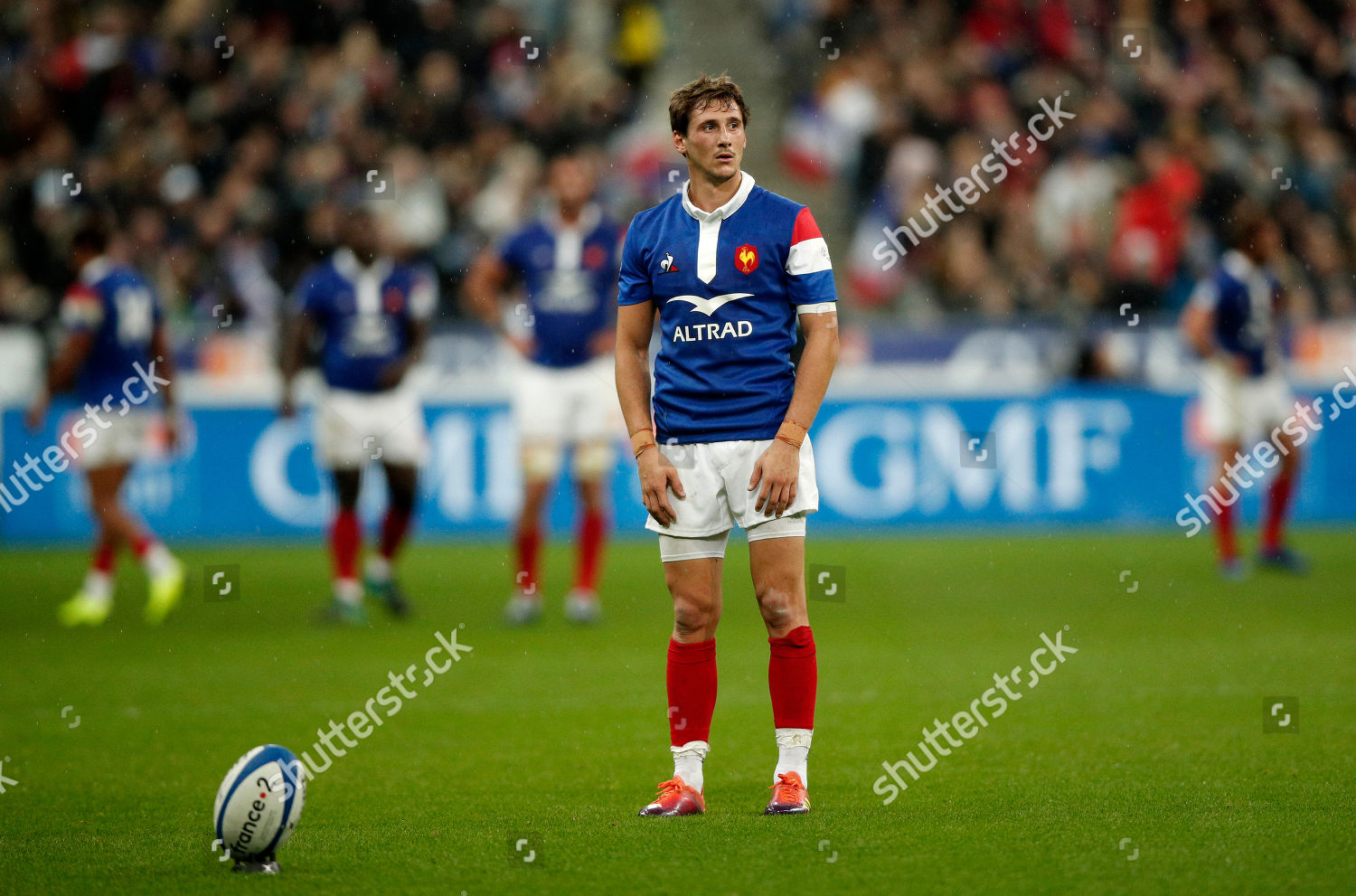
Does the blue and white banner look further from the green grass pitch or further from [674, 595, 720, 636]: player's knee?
[674, 595, 720, 636]: player's knee

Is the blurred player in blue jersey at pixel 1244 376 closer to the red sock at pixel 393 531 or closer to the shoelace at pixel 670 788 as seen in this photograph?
the red sock at pixel 393 531

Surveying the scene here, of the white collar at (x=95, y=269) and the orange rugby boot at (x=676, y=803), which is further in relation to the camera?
the white collar at (x=95, y=269)

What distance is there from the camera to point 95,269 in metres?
9.69

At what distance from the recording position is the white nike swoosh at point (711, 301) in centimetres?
457

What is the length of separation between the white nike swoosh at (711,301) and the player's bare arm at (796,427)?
0.80ft

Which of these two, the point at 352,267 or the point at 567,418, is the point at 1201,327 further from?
the point at 352,267

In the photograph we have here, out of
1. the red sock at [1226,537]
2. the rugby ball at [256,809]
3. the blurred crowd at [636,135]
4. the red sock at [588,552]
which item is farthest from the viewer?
the blurred crowd at [636,135]

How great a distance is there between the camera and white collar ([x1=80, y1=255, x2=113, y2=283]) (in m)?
9.66

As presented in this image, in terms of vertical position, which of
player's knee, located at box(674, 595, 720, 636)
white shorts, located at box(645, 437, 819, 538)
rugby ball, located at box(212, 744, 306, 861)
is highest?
white shorts, located at box(645, 437, 819, 538)

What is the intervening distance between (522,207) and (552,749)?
999cm

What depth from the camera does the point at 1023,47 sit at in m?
17.2

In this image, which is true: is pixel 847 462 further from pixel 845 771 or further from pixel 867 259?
pixel 845 771

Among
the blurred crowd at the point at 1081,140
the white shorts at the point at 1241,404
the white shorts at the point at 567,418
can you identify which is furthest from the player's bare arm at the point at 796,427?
the blurred crowd at the point at 1081,140

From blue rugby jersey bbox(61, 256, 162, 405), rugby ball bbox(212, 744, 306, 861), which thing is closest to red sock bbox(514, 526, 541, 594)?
blue rugby jersey bbox(61, 256, 162, 405)
